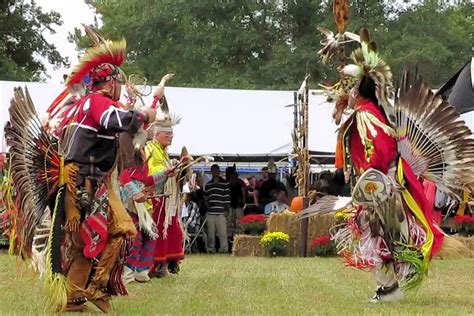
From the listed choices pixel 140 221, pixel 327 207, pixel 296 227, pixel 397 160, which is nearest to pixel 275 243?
pixel 296 227

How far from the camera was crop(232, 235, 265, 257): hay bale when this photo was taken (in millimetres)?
13773

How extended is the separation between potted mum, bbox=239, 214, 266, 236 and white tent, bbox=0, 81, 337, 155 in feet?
3.23

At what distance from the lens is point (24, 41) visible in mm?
31516

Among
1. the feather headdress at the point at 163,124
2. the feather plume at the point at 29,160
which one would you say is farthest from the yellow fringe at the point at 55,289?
the feather headdress at the point at 163,124

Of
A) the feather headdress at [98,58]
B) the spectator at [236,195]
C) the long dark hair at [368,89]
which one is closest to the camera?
the feather headdress at [98,58]

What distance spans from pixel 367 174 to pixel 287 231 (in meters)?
7.38

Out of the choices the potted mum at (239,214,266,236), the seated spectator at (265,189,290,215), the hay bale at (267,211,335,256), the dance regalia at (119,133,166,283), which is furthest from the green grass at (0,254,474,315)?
the seated spectator at (265,189,290,215)

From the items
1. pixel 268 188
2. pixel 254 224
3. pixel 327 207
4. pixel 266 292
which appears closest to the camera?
pixel 327 207

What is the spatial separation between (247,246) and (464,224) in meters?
3.20

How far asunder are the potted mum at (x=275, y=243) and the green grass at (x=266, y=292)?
2.33 metres

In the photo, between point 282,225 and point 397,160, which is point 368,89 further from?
point 282,225

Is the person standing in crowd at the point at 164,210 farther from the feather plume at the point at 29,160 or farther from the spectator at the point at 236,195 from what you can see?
the spectator at the point at 236,195

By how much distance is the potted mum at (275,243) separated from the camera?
1338cm

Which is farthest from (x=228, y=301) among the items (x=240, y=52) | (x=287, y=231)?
(x=240, y=52)
